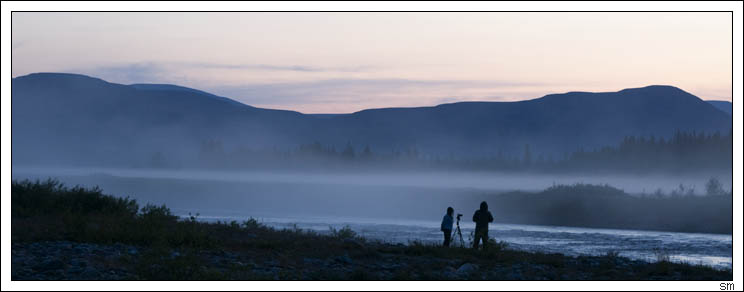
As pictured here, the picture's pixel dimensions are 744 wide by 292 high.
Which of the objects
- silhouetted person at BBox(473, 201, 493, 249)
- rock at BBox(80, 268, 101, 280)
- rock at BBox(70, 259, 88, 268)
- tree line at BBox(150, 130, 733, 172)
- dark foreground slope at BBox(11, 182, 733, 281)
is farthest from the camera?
tree line at BBox(150, 130, 733, 172)

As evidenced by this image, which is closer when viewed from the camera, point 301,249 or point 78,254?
point 78,254

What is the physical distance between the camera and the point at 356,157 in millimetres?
176875

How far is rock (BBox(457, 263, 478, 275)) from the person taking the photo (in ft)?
72.2

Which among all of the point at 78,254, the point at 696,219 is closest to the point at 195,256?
the point at 78,254

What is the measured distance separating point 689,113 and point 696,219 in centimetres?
10820

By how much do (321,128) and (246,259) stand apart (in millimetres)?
174070

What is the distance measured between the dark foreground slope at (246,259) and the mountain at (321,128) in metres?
148

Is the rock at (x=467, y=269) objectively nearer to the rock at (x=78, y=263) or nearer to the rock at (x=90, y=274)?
the rock at (x=90, y=274)

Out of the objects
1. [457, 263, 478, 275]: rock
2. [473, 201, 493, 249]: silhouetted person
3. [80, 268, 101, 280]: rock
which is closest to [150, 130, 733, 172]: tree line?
[473, 201, 493, 249]: silhouetted person

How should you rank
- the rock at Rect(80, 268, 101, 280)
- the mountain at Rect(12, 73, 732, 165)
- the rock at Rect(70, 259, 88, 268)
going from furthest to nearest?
the mountain at Rect(12, 73, 732, 165)
the rock at Rect(70, 259, 88, 268)
the rock at Rect(80, 268, 101, 280)

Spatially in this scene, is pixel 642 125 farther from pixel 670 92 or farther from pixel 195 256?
pixel 195 256

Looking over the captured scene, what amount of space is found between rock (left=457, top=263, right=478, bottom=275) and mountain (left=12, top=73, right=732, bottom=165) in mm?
151575

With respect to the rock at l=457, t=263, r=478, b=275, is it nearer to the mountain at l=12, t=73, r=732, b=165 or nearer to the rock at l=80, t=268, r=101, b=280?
the rock at l=80, t=268, r=101, b=280

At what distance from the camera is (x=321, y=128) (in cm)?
19725
